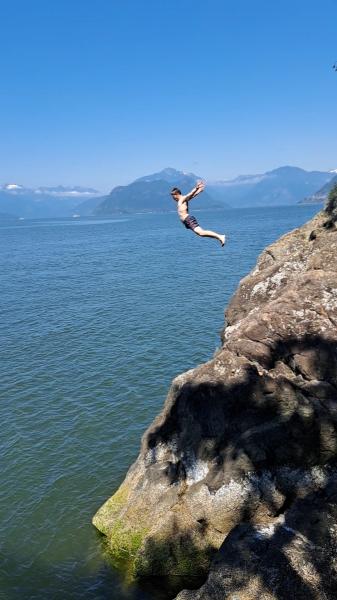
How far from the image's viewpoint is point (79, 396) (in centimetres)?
3819

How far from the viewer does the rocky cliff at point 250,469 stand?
15.0 metres

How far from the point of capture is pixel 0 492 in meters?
27.4

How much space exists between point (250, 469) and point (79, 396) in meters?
21.9

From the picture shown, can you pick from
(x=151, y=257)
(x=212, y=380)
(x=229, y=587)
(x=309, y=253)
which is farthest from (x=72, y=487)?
(x=151, y=257)

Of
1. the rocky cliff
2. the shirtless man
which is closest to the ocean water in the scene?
the rocky cliff

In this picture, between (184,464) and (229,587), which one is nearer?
(229,587)

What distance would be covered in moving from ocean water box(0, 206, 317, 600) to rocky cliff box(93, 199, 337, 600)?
2442 millimetres

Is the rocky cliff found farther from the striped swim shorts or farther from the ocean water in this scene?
the striped swim shorts

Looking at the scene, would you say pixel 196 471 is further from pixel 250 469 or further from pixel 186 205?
pixel 186 205

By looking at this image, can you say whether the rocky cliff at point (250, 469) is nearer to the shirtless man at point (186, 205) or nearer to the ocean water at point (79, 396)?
the ocean water at point (79, 396)

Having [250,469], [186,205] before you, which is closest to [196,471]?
[250,469]

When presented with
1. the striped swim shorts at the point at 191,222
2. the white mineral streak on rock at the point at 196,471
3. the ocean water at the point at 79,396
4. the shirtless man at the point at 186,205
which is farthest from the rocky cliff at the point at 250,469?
the striped swim shorts at the point at 191,222

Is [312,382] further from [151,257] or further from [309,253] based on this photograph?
[151,257]

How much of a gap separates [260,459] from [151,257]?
103 meters
